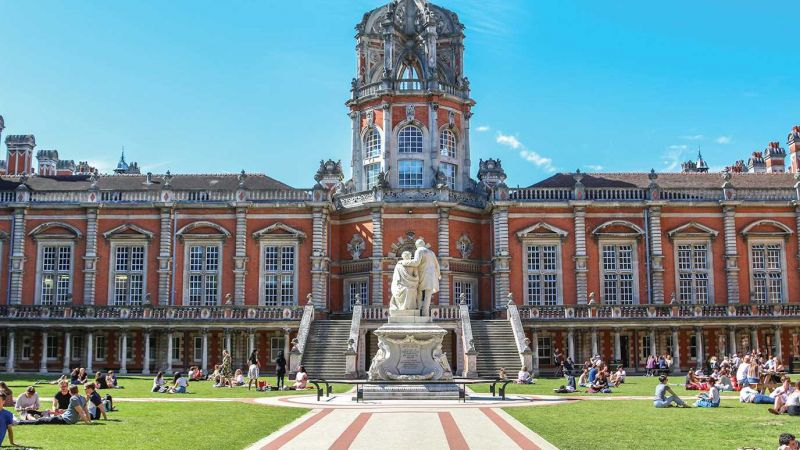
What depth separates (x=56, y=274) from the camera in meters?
52.7

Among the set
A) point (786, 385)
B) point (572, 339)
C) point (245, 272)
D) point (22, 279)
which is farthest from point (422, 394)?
point (22, 279)

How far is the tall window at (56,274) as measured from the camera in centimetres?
5257

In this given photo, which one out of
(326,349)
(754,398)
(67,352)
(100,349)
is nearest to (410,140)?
(326,349)

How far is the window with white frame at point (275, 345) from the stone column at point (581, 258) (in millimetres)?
17063

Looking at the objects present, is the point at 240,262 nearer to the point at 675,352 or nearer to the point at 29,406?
the point at 675,352

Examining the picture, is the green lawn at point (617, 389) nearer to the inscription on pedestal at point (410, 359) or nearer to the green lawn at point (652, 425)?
the inscription on pedestal at point (410, 359)

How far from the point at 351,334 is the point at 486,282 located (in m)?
12.3

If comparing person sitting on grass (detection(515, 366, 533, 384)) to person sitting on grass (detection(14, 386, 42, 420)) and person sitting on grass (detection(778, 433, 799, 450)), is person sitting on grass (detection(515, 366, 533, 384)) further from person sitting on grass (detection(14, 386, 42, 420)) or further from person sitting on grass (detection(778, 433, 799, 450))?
person sitting on grass (detection(778, 433, 799, 450))

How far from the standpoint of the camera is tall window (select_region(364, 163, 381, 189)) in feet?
180

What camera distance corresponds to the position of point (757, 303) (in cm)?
5009

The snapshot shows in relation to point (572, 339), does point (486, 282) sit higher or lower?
higher

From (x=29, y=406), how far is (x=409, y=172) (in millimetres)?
34686

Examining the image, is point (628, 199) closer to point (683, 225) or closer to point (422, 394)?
point (683, 225)

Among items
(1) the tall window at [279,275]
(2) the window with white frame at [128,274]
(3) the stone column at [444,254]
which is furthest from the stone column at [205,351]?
(3) the stone column at [444,254]
